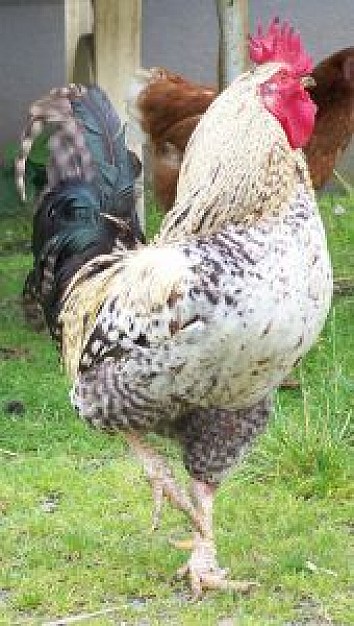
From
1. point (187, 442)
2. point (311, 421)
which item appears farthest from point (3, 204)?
point (187, 442)

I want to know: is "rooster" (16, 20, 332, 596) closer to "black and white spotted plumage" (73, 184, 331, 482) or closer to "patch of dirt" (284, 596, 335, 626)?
"black and white spotted plumage" (73, 184, 331, 482)

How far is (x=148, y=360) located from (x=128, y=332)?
121 mm

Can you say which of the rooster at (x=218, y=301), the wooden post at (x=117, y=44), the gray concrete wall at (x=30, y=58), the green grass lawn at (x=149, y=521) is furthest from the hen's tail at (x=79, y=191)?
the gray concrete wall at (x=30, y=58)

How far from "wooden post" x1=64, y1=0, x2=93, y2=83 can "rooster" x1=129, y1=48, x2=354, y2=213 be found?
39 centimetres

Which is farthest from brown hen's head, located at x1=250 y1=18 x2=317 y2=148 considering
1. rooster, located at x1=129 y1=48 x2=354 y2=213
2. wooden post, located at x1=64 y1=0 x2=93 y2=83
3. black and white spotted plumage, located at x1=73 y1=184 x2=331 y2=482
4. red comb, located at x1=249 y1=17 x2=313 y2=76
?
wooden post, located at x1=64 y1=0 x2=93 y2=83

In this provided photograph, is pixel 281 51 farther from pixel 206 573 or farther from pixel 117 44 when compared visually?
pixel 117 44

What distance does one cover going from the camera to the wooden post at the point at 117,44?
675cm

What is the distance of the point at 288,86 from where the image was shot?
4125mm

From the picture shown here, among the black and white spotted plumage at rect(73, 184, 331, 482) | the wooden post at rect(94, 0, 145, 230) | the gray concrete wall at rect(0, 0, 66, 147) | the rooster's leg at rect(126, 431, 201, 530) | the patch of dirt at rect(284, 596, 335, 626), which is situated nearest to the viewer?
the black and white spotted plumage at rect(73, 184, 331, 482)

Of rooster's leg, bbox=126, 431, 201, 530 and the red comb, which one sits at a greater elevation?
the red comb

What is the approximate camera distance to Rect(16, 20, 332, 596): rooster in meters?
3.89

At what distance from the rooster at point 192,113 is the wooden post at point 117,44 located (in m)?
0.14

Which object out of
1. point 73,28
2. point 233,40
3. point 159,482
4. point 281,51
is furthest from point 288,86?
point 73,28

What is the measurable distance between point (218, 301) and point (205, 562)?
3.01ft
